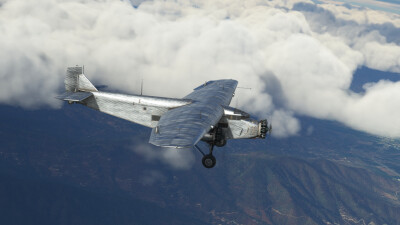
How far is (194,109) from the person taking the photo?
38.6 metres

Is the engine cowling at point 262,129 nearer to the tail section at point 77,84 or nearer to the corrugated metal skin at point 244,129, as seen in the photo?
the corrugated metal skin at point 244,129

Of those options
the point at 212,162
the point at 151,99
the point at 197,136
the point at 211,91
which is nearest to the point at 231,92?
the point at 211,91

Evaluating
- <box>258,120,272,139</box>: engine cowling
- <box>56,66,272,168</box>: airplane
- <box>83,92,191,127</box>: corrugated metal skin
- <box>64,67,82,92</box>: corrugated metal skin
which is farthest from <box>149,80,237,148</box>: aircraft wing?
<box>64,67,82,92</box>: corrugated metal skin

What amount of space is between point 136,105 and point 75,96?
7.62 m

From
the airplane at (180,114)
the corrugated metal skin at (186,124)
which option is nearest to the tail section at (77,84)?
the airplane at (180,114)

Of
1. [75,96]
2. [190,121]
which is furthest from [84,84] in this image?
[190,121]

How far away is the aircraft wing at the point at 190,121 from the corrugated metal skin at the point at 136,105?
169 cm

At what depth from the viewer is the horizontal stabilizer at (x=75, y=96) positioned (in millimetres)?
42378

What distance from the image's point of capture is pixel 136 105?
138ft

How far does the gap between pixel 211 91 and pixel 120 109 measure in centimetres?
1293

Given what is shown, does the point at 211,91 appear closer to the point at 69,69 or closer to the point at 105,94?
the point at 105,94

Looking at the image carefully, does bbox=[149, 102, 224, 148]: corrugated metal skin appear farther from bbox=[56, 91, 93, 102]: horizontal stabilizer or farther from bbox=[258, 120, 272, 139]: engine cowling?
bbox=[56, 91, 93, 102]: horizontal stabilizer

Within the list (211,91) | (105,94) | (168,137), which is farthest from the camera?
(211,91)

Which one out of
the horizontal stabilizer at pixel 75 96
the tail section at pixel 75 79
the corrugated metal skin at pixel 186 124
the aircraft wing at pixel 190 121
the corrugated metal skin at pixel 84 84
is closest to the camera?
the corrugated metal skin at pixel 186 124
